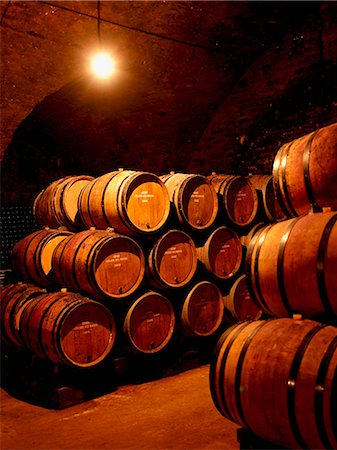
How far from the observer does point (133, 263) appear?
16.1 feet

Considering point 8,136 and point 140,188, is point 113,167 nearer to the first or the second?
point 8,136

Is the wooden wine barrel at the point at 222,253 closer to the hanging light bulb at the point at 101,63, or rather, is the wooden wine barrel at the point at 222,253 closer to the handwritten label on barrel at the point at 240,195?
the handwritten label on barrel at the point at 240,195

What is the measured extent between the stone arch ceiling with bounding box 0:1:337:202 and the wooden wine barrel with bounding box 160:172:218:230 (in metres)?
2.12

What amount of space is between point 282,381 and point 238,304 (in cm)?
341

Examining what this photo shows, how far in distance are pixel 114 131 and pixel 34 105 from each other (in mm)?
1669

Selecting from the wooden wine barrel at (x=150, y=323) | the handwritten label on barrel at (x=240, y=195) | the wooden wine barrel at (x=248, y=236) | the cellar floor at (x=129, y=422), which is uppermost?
the handwritten label on barrel at (x=240, y=195)

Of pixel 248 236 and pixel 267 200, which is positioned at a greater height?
pixel 267 200

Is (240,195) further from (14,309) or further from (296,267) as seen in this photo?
(296,267)

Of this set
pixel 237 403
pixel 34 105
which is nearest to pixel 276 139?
pixel 34 105

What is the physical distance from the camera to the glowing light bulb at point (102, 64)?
597 cm

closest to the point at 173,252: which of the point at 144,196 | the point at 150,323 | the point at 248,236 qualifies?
the point at 144,196

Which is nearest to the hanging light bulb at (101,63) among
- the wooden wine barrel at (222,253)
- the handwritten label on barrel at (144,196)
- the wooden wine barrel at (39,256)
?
the handwritten label on barrel at (144,196)

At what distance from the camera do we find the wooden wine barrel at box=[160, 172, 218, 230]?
17.4 feet

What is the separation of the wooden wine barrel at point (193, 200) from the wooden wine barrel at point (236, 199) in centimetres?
24
